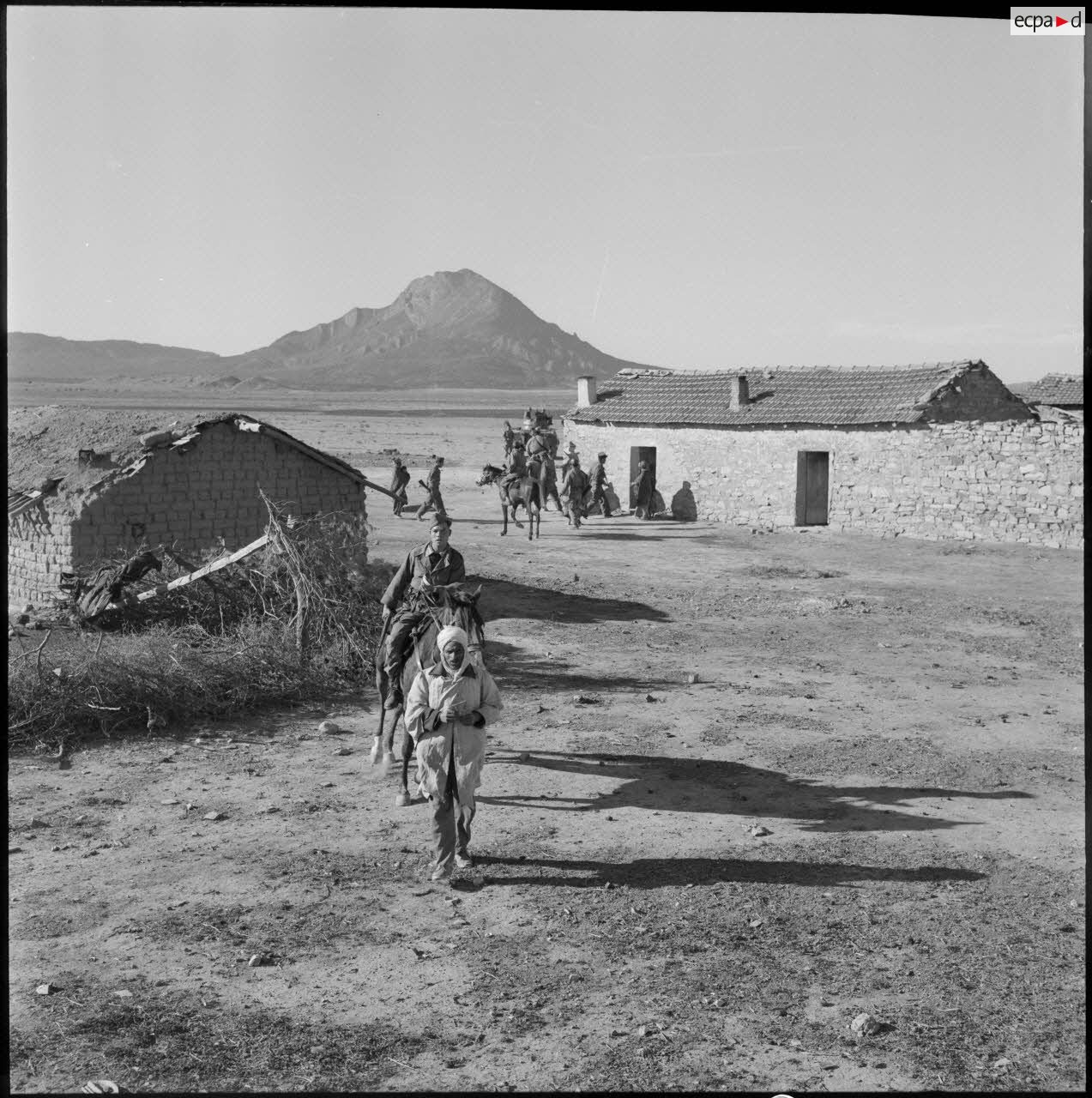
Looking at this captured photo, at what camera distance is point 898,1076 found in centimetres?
499

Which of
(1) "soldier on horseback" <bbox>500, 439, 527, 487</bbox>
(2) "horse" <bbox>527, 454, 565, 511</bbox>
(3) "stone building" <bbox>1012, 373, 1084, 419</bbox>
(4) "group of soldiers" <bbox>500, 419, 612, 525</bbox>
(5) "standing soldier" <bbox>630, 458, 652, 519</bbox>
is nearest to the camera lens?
(1) "soldier on horseback" <bbox>500, 439, 527, 487</bbox>

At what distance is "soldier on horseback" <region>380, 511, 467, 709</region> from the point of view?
8.16 m

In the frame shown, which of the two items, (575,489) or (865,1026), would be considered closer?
(865,1026)

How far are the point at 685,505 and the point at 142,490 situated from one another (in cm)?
1612

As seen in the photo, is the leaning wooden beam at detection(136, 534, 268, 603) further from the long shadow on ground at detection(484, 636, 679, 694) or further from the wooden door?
the wooden door

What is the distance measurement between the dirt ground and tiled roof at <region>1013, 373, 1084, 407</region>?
2628 centimetres

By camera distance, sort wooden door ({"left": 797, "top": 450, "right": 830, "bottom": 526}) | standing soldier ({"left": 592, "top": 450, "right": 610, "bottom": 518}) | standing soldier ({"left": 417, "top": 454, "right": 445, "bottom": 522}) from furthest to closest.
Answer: standing soldier ({"left": 592, "top": 450, "right": 610, "bottom": 518})
wooden door ({"left": 797, "top": 450, "right": 830, "bottom": 526})
standing soldier ({"left": 417, "top": 454, "right": 445, "bottom": 522})

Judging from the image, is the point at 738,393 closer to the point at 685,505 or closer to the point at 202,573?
the point at 685,505

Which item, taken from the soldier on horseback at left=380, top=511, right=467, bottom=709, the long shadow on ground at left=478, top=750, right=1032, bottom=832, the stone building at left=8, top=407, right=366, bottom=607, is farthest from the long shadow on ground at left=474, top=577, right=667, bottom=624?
the soldier on horseback at left=380, top=511, right=467, bottom=709

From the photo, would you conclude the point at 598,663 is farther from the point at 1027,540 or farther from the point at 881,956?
the point at 1027,540

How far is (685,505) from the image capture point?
27.6m

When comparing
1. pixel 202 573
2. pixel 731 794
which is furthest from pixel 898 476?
pixel 731 794

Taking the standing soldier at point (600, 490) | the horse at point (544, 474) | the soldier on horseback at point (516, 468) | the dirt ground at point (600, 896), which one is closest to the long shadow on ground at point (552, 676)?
the dirt ground at point (600, 896)

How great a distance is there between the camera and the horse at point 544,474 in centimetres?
2488
